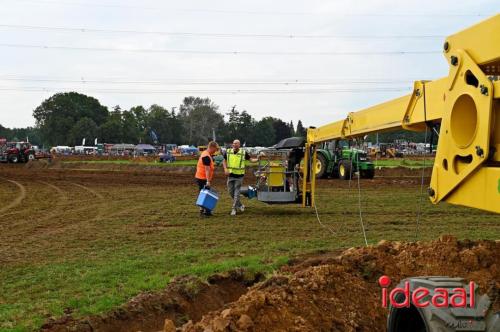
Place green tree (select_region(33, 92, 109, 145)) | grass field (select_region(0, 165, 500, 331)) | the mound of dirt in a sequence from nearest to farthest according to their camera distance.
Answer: the mound of dirt, grass field (select_region(0, 165, 500, 331)), green tree (select_region(33, 92, 109, 145))

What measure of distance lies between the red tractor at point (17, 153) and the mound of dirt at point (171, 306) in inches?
1792

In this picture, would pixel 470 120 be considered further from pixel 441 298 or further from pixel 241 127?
pixel 241 127

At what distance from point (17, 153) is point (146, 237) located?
1649 inches

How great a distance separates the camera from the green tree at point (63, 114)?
126m

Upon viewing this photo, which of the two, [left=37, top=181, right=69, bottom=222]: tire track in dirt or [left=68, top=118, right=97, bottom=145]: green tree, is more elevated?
[left=68, top=118, right=97, bottom=145]: green tree

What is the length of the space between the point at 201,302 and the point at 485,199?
422cm

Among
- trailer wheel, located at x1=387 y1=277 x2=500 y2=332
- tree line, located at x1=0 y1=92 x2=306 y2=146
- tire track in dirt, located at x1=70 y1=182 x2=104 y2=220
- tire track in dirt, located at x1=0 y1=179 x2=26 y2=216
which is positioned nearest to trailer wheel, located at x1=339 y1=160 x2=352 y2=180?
tire track in dirt, located at x1=70 y1=182 x2=104 y2=220

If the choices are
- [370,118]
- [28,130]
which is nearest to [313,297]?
[370,118]

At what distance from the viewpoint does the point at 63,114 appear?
131 m

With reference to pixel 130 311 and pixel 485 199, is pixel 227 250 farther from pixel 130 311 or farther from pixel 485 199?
pixel 485 199

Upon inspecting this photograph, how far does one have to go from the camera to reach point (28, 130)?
187250 millimetres

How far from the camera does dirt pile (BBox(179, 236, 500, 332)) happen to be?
4488mm

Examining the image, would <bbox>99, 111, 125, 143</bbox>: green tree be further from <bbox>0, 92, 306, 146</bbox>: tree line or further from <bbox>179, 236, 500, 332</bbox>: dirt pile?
<bbox>179, 236, 500, 332</bbox>: dirt pile

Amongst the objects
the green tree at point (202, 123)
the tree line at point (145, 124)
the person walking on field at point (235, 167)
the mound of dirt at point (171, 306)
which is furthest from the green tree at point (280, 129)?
the mound of dirt at point (171, 306)
